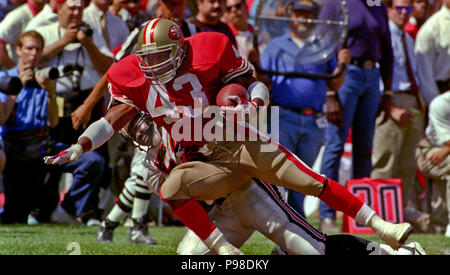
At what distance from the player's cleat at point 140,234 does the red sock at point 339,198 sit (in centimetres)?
192

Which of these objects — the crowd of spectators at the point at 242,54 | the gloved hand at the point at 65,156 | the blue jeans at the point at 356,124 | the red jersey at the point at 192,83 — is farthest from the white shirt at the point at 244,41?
the gloved hand at the point at 65,156

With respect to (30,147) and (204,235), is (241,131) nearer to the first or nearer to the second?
(204,235)

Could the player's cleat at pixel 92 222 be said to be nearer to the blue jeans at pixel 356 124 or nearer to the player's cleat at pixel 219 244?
the blue jeans at pixel 356 124

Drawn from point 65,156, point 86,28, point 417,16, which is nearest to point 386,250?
point 65,156

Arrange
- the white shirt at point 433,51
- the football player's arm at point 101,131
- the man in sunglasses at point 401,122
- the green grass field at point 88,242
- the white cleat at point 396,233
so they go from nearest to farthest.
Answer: the white cleat at point 396,233
the football player's arm at point 101,131
the green grass field at point 88,242
the man in sunglasses at point 401,122
the white shirt at point 433,51

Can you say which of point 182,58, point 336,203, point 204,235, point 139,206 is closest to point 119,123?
point 182,58

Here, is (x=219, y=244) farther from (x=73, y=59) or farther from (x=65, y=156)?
(x=73, y=59)

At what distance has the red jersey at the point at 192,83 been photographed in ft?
14.4

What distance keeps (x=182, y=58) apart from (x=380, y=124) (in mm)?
3435

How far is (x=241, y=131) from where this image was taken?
430 cm

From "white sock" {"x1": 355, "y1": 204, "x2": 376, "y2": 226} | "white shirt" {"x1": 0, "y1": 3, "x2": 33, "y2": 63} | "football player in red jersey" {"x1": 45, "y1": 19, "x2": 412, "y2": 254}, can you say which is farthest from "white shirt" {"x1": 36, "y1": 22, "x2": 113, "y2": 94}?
"white sock" {"x1": 355, "y1": 204, "x2": 376, "y2": 226}

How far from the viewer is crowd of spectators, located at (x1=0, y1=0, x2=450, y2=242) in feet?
21.7

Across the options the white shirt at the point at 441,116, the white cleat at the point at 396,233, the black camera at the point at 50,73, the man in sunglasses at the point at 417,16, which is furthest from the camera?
the man in sunglasses at the point at 417,16

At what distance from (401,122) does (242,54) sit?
58.7 inches
